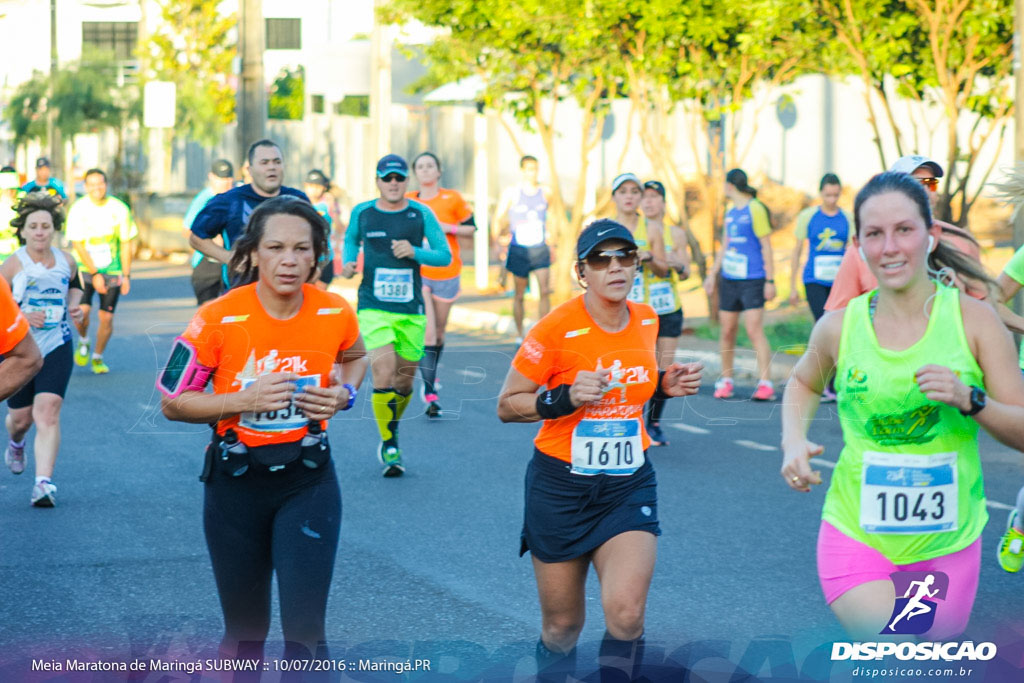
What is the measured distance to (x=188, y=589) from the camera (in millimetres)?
6426

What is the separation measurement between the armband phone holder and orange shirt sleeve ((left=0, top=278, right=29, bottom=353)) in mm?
477

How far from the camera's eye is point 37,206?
8.62m

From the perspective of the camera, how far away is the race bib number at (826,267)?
12.0 metres

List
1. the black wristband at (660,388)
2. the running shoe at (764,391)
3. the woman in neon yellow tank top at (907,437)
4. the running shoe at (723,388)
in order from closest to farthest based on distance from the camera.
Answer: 1. the woman in neon yellow tank top at (907,437)
2. the black wristband at (660,388)
3. the running shoe at (764,391)
4. the running shoe at (723,388)

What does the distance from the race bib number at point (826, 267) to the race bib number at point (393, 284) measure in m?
4.06

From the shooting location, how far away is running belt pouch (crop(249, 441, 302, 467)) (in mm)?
4422

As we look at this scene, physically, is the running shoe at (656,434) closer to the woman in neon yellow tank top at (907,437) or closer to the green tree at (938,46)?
the green tree at (938,46)

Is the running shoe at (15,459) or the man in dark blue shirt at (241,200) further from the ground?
the man in dark blue shirt at (241,200)

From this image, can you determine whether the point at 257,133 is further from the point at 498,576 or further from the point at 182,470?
the point at 498,576

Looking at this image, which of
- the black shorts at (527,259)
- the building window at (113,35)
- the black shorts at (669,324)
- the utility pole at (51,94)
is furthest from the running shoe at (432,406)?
the building window at (113,35)

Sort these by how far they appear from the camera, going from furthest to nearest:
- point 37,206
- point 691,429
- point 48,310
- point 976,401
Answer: point 691,429, point 37,206, point 48,310, point 976,401

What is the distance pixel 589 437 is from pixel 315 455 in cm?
92

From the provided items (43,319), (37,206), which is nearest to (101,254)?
(37,206)

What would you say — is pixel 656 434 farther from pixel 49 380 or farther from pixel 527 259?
pixel 527 259
